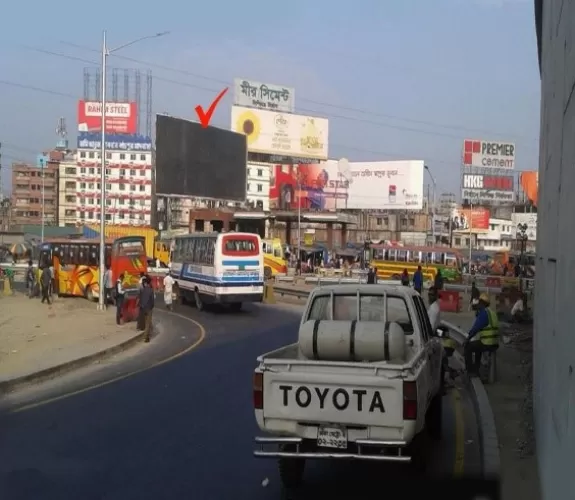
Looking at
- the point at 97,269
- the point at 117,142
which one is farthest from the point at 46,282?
the point at 117,142

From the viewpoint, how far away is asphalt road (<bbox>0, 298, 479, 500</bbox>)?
7.29 meters

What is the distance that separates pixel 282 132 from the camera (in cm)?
9206

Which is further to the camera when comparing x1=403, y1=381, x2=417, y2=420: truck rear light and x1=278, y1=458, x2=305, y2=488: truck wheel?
x1=278, y1=458, x2=305, y2=488: truck wheel

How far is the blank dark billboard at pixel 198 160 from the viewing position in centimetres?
6103

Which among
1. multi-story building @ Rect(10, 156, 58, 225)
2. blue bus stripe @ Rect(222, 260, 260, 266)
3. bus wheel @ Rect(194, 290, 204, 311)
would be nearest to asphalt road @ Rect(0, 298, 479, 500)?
blue bus stripe @ Rect(222, 260, 260, 266)

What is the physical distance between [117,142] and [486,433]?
11188cm

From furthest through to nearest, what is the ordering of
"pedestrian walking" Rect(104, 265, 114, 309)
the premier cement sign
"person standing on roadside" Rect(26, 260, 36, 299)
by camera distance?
the premier cement sign < "person standing on roadside" Rect(26, 260, 36, 299) < "pedestrian walking" Rect(104, 265, 114, 309)

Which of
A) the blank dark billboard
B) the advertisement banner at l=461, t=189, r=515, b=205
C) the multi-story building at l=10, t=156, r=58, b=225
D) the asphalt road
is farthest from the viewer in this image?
the multi-story building at l=10, t=156, r=58, b=225

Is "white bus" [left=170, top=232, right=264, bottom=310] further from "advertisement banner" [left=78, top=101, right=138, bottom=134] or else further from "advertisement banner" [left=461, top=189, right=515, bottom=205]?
"advertisement banner" [left=78, top=101, right=138, bottom=134]

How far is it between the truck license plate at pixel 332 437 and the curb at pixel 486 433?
5.54ft

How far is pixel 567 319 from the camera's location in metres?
4.14

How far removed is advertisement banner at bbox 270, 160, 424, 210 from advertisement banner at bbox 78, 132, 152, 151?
33172 millimetres

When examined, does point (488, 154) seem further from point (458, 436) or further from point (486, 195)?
point (458, 436)

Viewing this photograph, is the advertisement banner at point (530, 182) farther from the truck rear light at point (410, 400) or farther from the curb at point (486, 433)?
the truck rear light at point (410, 400)
